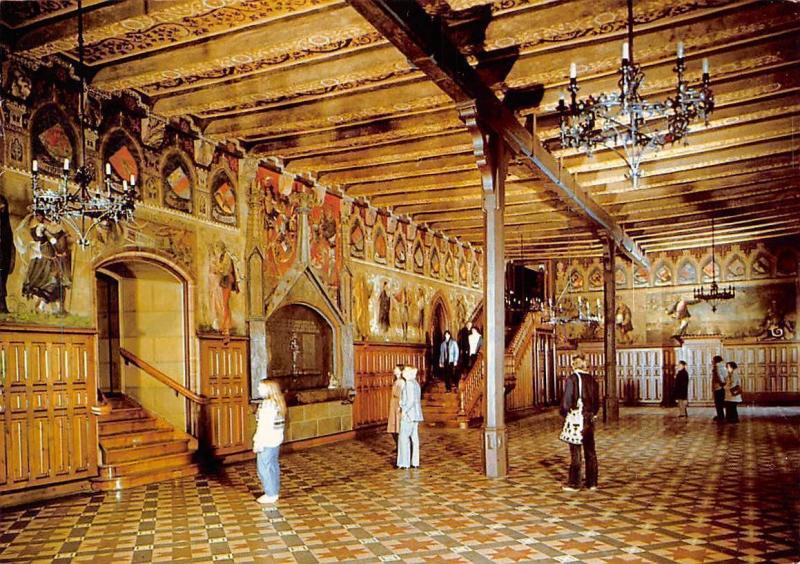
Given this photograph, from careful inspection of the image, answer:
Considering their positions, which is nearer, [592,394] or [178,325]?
[592,394]

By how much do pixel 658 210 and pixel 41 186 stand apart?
13.9 m

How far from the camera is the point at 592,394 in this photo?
8273mm

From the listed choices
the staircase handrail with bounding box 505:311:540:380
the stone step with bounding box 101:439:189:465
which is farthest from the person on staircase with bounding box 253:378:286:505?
the staircase handrail with bounding box 505:311:540:380

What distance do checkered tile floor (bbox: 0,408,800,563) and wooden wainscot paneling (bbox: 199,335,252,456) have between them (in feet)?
1.94

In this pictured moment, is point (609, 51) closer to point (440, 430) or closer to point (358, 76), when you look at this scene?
point (358, 76)

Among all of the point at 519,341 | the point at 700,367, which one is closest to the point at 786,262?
the point at 700,367

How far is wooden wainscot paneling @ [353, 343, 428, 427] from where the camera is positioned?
1544cm

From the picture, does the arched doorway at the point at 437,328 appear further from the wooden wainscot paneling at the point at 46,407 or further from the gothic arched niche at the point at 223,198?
the wooden wainscot paneling at the point at 46,407

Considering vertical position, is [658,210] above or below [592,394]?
above

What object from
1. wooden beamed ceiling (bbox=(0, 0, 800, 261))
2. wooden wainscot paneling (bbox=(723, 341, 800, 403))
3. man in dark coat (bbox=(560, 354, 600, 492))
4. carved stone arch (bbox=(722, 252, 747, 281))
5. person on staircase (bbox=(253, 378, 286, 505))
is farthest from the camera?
carved stone arch (bbox=(722, 252, 747, 281))

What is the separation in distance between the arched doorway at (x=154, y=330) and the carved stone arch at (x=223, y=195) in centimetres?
137

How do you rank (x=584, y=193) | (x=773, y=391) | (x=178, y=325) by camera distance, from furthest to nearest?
(x=773, y=391), (x=584, y=193), (x=178, y=325)

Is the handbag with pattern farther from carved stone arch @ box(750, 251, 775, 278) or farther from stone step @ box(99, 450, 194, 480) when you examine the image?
carved stone arch @ box(750, 251, 775, 278)

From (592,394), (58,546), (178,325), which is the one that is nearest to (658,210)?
(592,394)
